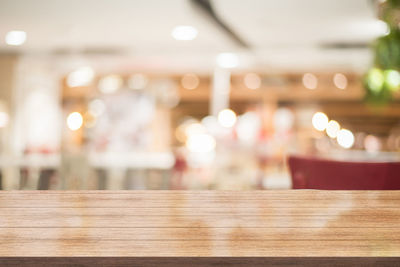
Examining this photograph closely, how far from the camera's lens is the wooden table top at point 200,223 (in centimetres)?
69

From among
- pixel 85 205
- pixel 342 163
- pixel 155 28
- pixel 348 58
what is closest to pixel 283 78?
pixel 348 58

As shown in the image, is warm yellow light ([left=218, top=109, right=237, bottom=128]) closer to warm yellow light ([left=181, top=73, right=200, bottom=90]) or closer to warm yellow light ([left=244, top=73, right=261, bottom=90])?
warm yellow light ([left=244, top=73, right=261, bottom=90])

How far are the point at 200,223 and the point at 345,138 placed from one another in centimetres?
1355

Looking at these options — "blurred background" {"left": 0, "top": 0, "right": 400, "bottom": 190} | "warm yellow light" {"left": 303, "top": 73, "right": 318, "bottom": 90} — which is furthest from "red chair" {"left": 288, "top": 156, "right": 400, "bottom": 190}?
"warm yellow light" {"left": 303, "top": 73, "right": 318, "bottom": 90}

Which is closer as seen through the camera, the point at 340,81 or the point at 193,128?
the point at 340,81

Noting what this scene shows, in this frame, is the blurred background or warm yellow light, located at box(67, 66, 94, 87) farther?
warm yellow light, located at box(67, 66, 94, 87)

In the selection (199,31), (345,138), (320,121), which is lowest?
(345,138)

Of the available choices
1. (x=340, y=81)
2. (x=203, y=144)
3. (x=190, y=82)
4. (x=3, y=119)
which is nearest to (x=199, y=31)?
(x=203, y=144)

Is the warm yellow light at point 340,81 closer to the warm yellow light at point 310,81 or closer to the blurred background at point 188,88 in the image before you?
the blurred background at point 188,88

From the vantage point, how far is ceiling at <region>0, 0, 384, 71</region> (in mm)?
5723

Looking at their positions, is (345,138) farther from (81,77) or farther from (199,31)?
(199,31)

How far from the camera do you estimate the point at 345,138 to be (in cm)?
1377

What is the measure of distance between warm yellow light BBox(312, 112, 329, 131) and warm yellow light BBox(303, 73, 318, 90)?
83cm

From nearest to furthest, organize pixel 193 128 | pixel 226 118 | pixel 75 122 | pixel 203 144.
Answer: pixel 203 144, pixel 226 118, pixel 75 122, pixel 193 128
